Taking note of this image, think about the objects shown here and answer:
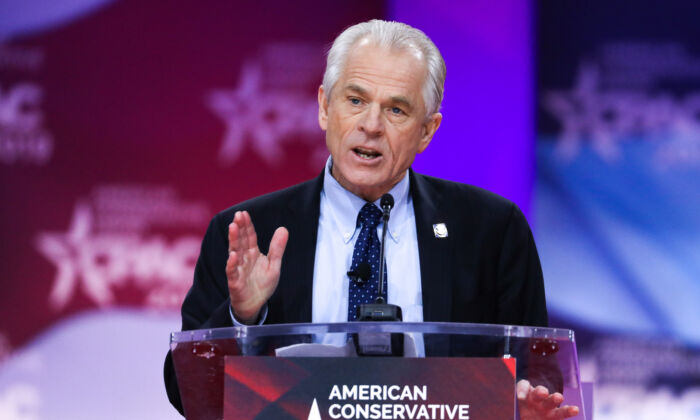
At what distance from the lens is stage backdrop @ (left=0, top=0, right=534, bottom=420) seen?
13.5 feet

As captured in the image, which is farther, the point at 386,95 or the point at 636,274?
the point at 636,274

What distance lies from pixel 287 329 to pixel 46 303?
3.08 meters

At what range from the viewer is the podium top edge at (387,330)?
4.33ft

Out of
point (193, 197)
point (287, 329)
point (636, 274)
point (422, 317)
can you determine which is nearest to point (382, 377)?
point (287, 329)

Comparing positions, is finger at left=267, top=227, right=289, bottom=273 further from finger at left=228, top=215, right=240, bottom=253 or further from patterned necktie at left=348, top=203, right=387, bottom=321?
patterned necktie at left=348, top=203, right=387, bottom=321


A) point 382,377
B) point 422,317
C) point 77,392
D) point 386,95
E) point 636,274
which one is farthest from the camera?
point 636,274

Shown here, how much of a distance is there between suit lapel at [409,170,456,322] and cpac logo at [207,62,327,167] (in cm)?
207

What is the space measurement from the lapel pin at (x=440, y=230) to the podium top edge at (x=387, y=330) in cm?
76

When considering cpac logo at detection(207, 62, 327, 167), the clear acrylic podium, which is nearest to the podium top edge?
the clear acrylic podium

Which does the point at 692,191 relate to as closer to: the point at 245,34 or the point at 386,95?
the point at 245,34

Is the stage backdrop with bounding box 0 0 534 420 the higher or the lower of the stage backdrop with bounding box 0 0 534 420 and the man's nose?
the higher

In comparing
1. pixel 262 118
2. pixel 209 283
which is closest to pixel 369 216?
pixel 209 283

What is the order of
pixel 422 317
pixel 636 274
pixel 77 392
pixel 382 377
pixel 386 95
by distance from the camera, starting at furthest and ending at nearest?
1. pixel 636 274
2. pixel 77 392
3. pixel 386 95
4. pixel 422 317
5. pixel 382 377

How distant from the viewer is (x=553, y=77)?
444cm
